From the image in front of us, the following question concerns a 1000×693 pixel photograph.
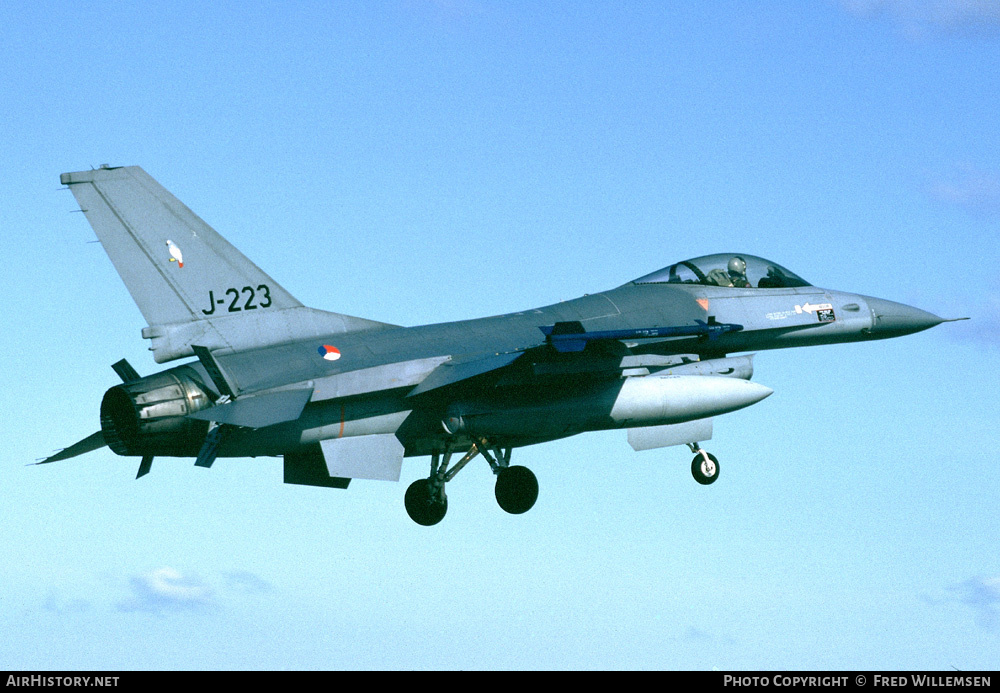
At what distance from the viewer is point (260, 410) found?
46.7 feet

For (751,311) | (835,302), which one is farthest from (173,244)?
(835,302)

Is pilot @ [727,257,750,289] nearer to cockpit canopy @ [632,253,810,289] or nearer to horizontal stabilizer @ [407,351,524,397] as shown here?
Answer: cockpit canopy @ [632,253,810,289]

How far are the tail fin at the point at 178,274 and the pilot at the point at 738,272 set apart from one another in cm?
673

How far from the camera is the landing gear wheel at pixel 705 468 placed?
18594mm

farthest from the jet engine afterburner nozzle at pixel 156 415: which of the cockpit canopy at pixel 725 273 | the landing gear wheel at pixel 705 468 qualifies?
the landing gear wheel at pixel 705 468

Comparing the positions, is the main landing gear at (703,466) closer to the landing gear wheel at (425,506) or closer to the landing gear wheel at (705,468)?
the landing gear wheel at (705,468)

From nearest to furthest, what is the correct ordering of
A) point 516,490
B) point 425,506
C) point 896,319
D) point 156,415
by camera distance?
point 156,415
point 425,506
point 516,490
point 896,319

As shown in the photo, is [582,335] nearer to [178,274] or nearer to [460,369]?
[460,369]

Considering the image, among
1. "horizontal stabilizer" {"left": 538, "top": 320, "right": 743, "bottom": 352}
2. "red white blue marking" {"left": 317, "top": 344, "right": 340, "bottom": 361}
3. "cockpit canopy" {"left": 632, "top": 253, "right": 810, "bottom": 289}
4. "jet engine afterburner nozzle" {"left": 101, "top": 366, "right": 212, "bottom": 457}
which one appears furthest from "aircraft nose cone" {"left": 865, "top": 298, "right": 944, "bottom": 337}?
"jet engine afterburner nozzle" {"left": 101, "top": 366, "right": 212, "bottom": 457}

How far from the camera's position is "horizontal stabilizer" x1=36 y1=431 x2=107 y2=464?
17.0 meters

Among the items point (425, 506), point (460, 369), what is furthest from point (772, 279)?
point (425, 506)

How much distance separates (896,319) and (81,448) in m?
12.3

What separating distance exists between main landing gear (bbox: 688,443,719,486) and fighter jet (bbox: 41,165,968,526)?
69 centimetres
